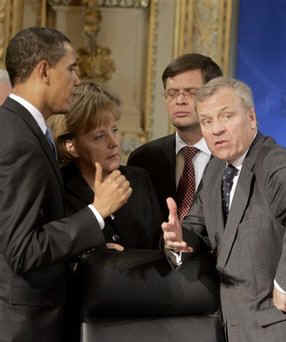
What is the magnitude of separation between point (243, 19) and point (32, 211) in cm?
370

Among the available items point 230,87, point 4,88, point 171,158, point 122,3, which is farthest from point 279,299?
point 122,3

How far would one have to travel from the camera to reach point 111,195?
1.85 metres

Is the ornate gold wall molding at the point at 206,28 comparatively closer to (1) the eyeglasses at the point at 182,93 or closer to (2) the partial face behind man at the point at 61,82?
(1) the eyeglasses at the point at 182,93

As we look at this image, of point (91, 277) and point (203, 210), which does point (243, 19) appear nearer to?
point (203, 210)

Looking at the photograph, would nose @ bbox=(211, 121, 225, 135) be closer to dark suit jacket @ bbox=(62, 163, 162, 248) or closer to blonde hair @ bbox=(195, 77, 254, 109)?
blonde hair @ bbox=(195, 77, 254, 109)

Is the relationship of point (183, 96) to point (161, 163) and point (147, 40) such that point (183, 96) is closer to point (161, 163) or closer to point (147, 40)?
point (161, 163)

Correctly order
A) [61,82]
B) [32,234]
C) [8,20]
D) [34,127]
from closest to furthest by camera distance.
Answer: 1. [32,234]
2. [34,127]
3. [61,82]
4. [8,20]

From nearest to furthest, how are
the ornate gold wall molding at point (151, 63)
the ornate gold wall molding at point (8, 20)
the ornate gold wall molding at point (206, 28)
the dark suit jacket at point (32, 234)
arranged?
the dark suit jacket at point (32, 234)
the ornate gold wall molding at point (8, 20)
the ornate gold wall molding at point (206, 28)
the ornate gold wall molding at point (151, 63)

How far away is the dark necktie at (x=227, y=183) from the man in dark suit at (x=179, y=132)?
2.48 ft

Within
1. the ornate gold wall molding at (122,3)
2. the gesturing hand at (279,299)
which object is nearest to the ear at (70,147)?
the gesturing hand at (279,299)

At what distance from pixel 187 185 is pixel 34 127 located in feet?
3.62

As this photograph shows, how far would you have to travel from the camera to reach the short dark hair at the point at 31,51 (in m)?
1.93

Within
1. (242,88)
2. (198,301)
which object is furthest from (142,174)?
(198,301)

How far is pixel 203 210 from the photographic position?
2.13 meters
